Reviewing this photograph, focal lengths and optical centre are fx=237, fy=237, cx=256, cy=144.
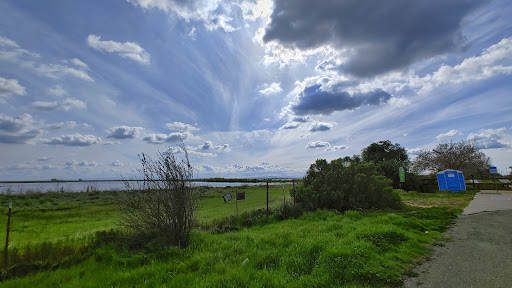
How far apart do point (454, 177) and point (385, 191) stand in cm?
1602

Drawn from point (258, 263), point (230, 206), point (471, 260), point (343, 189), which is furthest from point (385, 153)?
point (258, 263)

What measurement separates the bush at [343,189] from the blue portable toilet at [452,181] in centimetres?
1490

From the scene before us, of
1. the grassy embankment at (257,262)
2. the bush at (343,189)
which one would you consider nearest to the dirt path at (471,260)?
the grassy embankment at (257,262)

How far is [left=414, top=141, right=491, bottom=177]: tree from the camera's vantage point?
35.4 metres

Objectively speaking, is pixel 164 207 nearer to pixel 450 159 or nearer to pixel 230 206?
pixel 230 206

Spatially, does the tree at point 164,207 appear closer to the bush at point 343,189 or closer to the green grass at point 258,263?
the green grass at point 258,263

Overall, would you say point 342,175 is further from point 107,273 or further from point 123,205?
point 107,273

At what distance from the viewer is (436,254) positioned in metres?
5.36

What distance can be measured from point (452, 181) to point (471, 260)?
22.8 m

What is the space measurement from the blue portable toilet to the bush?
14.9m

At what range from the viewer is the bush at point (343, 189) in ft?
36.1

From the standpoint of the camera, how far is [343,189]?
37.3 feet

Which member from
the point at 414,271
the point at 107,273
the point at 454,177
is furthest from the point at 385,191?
the point at 454,177

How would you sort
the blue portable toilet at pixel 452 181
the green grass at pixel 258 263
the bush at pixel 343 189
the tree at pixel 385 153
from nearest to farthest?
1. the green grass at pixel 258 263
2. the bush at pixel 343 189
3. the blue portable toilet at pixel 452 181
4. the tree at pixel 385 153
